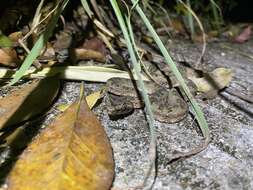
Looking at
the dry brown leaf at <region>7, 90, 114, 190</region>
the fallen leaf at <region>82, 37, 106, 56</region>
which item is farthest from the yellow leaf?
the fallen leaf at <region>82, 37, 106, 56</region>

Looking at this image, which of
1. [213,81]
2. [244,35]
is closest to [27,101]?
[213,81]

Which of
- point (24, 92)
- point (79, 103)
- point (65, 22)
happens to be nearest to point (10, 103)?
point (24, 92)

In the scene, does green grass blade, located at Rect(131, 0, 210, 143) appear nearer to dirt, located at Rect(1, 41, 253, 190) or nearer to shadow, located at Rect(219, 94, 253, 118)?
dirt, located at Rect(1, 41, 253, 190)

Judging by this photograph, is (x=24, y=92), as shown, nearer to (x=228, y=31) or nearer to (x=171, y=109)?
(x=171, y=109)

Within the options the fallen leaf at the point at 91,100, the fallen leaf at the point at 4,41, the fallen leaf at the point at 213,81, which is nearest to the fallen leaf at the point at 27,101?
the fallen leaf at the point at 91,100

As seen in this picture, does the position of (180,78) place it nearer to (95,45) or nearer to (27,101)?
(27,101)

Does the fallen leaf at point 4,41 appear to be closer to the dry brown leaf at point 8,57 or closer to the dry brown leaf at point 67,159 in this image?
the dry brown leaf at point 8,57
